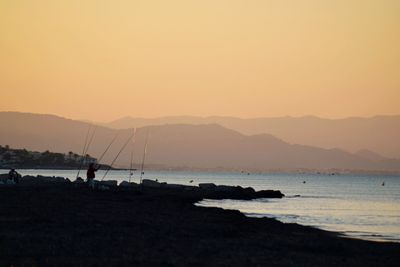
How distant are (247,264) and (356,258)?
490cm

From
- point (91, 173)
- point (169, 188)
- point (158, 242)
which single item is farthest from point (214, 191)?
point (158, 242)

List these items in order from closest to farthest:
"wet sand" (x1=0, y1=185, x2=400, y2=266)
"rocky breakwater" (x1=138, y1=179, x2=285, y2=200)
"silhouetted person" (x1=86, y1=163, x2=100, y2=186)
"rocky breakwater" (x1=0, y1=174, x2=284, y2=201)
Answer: "wet sand" (x1=0, y1=185, x2=400, y2=266)
"silhouetted person" (x1=86, y1=163, x2=100, y2=186)
"rocky breakwater" (x1=0, y1=174, x2=284, y2=201)
"rocky breakwater" (x1=138, y1=179, x2=285, y2=200)

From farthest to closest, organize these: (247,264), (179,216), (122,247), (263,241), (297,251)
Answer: (179,216), (263,241), (297,251), (122,247), (247,264)

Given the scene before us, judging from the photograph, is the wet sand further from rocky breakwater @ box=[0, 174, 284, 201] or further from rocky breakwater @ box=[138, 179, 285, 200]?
rocky breakwater @ box=[138, 179, 285, 200]

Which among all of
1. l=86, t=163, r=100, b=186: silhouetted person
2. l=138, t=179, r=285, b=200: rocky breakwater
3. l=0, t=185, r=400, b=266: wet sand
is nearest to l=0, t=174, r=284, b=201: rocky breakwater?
l=138, t=179, r=285, b=200: rocky breakwater

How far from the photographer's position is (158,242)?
23.8 m

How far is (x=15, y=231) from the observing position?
24969 millimetres

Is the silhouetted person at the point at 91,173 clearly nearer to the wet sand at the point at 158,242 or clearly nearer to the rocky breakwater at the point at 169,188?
the rocky breakwater at the point at 169,188

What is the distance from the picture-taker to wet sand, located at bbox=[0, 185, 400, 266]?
65.5 ft

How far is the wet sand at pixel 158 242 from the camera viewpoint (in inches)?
786

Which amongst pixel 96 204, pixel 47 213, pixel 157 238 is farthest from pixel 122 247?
pixel 96 204

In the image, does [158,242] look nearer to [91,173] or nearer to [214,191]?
[91,173]

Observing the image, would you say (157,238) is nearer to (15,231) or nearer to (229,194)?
(15,231)

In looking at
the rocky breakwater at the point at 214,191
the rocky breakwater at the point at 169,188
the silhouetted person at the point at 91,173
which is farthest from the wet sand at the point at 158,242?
the rocky breakwater at the point at 214,191
